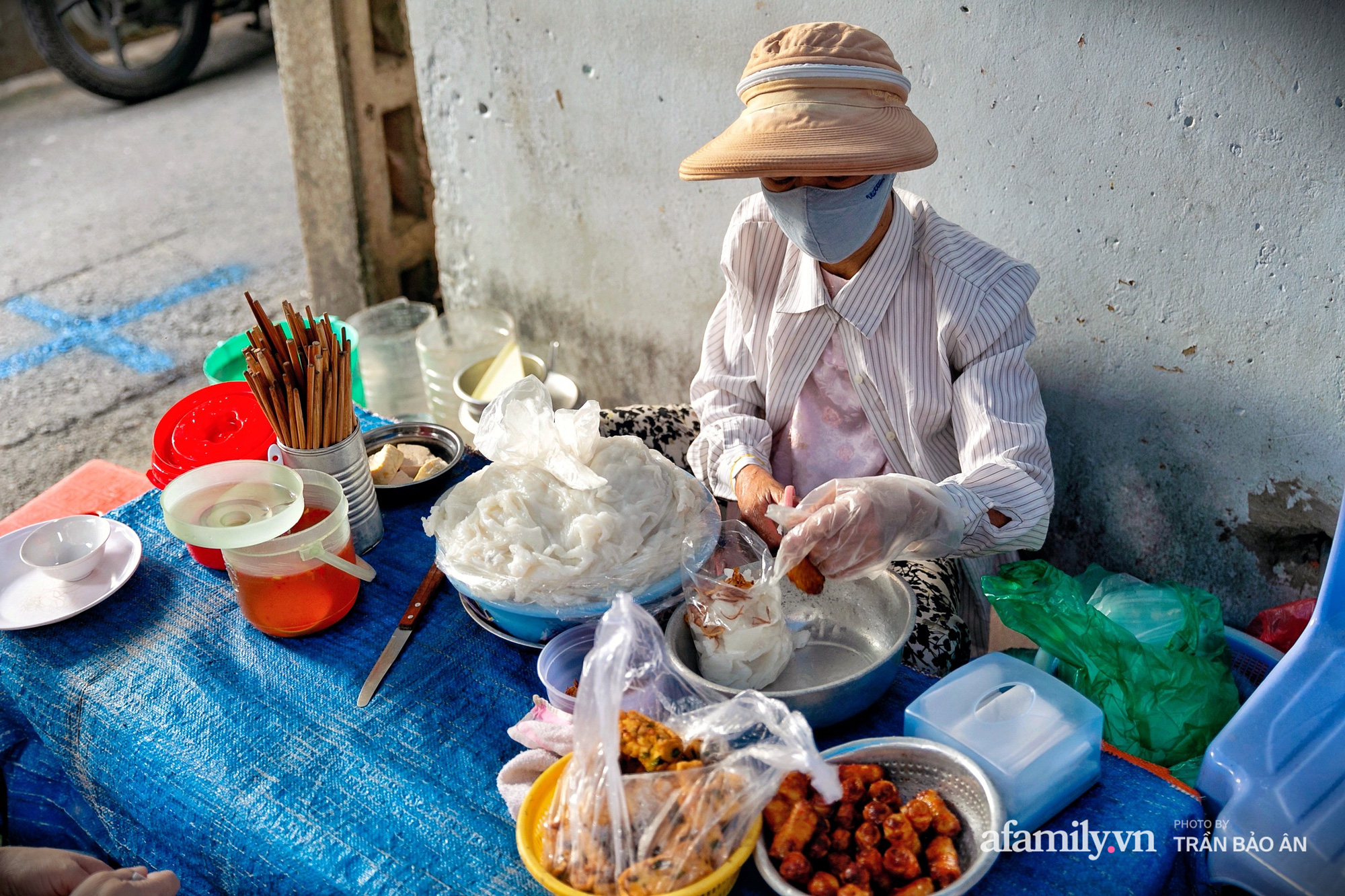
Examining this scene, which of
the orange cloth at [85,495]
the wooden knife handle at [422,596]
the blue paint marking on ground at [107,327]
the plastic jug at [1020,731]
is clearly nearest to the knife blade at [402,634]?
the wooden knife handle at [422,596]

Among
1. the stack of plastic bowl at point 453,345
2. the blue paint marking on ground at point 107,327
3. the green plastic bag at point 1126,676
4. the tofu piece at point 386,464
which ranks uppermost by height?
the tofu piece at point 386,464

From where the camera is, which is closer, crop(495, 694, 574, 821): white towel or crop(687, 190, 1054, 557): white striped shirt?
crop(495, 694, 574, 821): white towel

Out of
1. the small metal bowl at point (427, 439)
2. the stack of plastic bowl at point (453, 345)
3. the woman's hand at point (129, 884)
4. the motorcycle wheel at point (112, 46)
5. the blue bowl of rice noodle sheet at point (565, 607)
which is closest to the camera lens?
the woman's hand at point (129, 884)

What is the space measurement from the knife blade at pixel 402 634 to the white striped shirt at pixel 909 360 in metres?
0.71

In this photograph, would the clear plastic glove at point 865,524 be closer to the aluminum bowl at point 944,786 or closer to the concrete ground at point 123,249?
the aluminum bowl at point 944,786

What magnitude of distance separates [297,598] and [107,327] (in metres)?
4.10

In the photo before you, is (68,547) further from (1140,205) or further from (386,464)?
(1140,205)

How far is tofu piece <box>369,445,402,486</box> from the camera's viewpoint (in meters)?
2.07

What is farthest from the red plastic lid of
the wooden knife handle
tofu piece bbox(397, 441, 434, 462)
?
the wooden knife handle

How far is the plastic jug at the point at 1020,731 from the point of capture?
4.19ft

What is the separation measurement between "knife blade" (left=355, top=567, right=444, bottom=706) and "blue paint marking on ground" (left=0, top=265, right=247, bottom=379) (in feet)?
11.7

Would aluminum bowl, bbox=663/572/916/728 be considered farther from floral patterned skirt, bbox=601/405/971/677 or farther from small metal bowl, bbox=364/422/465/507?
small metal bowl, bbox=364/422/465/507

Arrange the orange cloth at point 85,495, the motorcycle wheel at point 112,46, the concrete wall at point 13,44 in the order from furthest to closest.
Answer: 1. the concrete wall at point 13,44
2. the motorcycle wheel at point 112,46
3. the orange cloth at point 85,495

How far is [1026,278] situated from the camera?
203 centimetres
